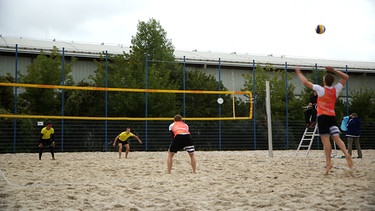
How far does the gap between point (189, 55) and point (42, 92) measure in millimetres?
11031

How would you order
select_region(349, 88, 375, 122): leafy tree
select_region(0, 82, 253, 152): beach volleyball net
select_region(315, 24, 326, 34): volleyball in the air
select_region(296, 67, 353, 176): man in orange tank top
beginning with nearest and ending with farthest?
1. select_region(296, 67, 353, 176): man in orange tank top
2. select_region(315, 24, 326, 34): volleyball in the air
3. select_region(0, 82, 253, 152): beach volleyball net
4. select_region(349, 88, 375, 122): leafy tree

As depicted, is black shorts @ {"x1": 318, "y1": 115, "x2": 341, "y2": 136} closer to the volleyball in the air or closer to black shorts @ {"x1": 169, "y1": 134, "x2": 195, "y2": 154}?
black shorts @ {"x1": 169, "y1": 134, "x2": 195, "y2": 154}

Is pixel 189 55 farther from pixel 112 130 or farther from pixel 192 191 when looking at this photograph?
pixel 192 191

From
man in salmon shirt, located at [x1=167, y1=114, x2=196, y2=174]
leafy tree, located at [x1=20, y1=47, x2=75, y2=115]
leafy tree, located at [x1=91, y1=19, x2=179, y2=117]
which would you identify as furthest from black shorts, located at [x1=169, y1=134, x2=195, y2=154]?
leafy tree, located at [x1=20, y1=47, x2=75, y2=115]

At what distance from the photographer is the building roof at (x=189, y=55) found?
22.1 m

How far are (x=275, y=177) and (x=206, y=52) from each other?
22385 millimetres

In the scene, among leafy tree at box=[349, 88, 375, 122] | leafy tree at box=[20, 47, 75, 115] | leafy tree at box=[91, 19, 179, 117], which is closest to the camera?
leafy tree at box=[20, 47, 75, 115]

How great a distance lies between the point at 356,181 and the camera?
557 centimetres

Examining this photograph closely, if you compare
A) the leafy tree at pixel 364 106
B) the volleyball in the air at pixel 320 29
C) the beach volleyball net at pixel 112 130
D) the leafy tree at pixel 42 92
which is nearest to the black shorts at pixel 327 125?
the volleyball in the air at pixel 320 29

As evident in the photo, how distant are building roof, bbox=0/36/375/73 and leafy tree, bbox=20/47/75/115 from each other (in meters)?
2.60

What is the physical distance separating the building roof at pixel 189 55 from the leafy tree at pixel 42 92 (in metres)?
2.60

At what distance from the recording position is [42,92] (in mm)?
16906

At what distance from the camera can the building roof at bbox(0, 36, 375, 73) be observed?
22109 mm

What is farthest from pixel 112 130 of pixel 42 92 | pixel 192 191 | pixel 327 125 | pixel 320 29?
pixel 192 191
